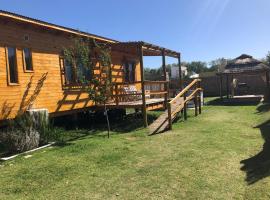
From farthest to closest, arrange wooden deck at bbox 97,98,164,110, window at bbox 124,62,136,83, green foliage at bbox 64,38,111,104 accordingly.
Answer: window at bbox 124,62,136,83, wooden deck at bbox 97,98,164,110, green foliage at bbox 64,38,111,104

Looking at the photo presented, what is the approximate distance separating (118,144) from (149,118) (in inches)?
246

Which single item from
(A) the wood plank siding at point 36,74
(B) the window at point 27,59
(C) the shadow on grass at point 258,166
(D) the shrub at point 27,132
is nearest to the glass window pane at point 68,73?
(A) the wood plank siding at point 36,74

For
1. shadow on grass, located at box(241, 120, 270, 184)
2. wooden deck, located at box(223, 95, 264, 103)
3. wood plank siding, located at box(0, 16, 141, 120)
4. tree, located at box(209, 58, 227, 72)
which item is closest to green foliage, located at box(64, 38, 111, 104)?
wood plank siding, located at box(0, 16, 141, 120)

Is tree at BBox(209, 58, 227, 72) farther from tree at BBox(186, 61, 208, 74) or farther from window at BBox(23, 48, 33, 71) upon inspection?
window at BBox(23, 48, 33, 71)

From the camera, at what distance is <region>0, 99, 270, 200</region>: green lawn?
6215mm

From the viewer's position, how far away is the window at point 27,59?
38.0ft

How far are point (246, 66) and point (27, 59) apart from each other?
19.9 metres

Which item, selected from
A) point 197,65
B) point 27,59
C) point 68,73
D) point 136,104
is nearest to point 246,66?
point 136,104

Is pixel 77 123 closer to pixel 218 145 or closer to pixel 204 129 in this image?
pixel 204 129

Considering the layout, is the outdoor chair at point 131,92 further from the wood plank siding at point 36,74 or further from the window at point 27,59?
the window at point 27,59

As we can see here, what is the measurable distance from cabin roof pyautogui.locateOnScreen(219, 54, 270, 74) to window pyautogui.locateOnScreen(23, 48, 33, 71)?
18104 mm

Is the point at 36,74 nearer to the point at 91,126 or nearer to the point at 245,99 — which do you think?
the point at 91,126

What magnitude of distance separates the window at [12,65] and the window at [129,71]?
8502 millimetres

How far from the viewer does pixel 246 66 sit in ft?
87.9
